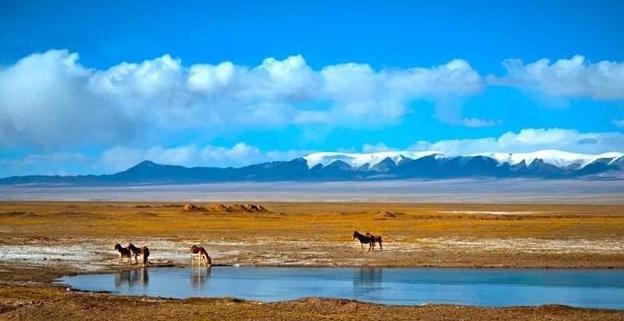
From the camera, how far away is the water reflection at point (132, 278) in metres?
26.7

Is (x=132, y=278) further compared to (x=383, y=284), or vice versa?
(x=132, y=278)

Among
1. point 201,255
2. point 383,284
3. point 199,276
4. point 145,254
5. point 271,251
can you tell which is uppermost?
point 145,254

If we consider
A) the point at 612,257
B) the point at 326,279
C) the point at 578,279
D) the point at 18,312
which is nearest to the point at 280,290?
the point at 326,279

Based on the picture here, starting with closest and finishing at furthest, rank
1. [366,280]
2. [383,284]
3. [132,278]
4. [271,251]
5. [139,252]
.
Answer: [383,284] < [366,280] < [132,278] < [139,252] < [271,251]

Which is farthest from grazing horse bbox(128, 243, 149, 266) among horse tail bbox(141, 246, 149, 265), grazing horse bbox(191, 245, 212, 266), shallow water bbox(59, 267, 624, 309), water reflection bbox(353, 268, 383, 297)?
water reflection bbox(353, 268, 383, 297)

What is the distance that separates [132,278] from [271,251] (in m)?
10.2

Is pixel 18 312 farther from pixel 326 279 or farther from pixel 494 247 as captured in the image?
pixel 494 247

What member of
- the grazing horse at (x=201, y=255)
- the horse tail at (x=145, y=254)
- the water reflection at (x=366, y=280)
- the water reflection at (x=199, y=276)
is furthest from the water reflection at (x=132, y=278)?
the water reflection at (x=366, y=280)

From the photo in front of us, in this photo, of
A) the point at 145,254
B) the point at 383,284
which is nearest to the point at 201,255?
the point at 145,254

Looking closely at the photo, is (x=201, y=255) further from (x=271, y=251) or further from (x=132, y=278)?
(x=271, y=251)

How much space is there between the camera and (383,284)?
26812 mm

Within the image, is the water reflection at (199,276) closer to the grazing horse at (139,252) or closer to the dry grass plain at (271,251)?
the grazing horse at (139,252)

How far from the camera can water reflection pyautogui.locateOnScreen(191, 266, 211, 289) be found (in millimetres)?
26438

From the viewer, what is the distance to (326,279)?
2828 cm
